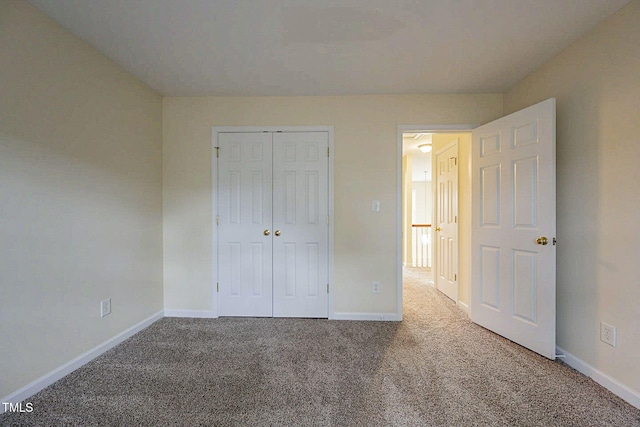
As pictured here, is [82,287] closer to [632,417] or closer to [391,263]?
[391,263]

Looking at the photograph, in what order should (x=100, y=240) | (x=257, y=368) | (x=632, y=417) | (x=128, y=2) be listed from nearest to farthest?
(x=632, y=417) → (x=128, y=2) → (x=257, y=368) → (x=100, y=240)

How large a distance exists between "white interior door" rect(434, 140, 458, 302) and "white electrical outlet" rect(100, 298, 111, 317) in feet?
11.4

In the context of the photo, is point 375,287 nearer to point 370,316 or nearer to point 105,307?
point 370,316

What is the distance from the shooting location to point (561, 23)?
1.76 metres

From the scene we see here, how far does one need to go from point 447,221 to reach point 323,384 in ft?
8.52

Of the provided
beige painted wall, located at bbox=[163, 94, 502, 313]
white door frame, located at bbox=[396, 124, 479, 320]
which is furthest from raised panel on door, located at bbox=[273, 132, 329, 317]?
white door frame, located at bbox=[396, 124, 479, 320]

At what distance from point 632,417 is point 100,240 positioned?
11.8 ft

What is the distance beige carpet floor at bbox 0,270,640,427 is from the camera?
1.47 m

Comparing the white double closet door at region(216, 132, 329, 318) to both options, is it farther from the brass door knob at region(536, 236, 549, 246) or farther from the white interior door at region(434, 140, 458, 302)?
the brass door knob at region(536, 236, 549, 246)

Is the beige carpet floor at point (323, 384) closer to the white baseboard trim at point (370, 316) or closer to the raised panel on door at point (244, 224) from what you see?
the white baseboard trim at point (370, 316)

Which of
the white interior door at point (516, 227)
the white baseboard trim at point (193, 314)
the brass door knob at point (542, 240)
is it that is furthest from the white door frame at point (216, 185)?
the brass door knob at point (542, 240)

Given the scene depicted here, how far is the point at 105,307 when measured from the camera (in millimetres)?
2164

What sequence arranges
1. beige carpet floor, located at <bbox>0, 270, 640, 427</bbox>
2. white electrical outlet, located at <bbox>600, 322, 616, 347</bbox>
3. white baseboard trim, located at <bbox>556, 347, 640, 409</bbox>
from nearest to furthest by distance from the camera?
beige carpet floor, located at <bbox>0, 270, 640, 427</bbox> < white baseboard trim, located at <bbox>556, 347, 640, 409</bbox> < white electrical outlet, located at <bbox>600, 322, 616, 347</bbox>

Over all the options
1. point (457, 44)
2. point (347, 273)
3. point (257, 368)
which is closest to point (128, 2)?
point (457, 44)
